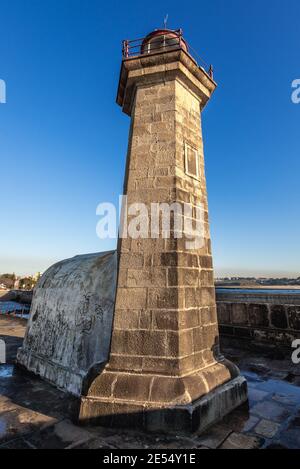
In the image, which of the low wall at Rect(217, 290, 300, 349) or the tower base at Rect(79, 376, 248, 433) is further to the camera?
the low wall at Rect(217, 290, 300, 349)

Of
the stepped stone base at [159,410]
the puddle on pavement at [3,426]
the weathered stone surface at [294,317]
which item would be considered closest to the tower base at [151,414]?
the stepped stone base at [159,410]

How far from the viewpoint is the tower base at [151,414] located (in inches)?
120

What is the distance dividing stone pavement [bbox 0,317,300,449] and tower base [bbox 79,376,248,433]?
0.27 ft

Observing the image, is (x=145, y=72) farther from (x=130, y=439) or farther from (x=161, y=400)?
(x=130, y=439)

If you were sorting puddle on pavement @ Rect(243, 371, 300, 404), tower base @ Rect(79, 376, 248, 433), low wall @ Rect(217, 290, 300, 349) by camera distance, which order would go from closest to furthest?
tower base @ Rect(79, 376, 248, 433) < puddle on pavement @ Rect(243, 371, 300, 404) < low wall @ Rect(217, 290, 300, 349)

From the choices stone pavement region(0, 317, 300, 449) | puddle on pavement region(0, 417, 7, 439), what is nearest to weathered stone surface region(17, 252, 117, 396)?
stone pavement region(0, 317, 300, 449)

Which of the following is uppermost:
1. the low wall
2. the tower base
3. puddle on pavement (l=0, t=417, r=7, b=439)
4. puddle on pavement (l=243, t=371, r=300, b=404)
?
the low wall

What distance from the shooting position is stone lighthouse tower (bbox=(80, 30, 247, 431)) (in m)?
3.22

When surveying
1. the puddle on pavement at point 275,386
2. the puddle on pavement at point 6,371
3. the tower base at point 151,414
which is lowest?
the puddle on pavement at point 6,371

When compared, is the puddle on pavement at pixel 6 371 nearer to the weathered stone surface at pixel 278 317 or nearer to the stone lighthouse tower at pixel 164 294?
the stone lighthouse tower at pixel 164 294

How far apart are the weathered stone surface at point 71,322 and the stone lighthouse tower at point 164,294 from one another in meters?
0.55

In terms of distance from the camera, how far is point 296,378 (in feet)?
15.8

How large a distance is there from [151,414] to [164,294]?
4.67 ft

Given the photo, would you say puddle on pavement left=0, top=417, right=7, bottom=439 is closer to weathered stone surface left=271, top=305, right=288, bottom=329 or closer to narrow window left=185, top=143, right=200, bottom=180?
narrow window left=185, top=143, right=200, bottom=180
